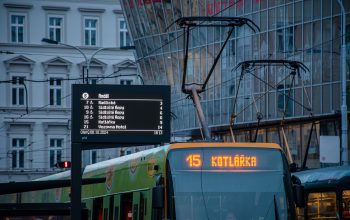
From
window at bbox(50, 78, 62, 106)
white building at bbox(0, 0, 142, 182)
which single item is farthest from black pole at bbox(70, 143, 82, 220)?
window at bbox(50, 78, 62, 106)

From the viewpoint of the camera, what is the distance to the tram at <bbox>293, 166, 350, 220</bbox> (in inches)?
891

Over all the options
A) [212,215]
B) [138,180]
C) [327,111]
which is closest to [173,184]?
[212,215]

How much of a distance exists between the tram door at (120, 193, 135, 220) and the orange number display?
224cm

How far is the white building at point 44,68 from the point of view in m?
68.6

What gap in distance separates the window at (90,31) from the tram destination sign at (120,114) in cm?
5267

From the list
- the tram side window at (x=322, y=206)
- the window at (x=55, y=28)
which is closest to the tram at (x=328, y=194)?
the tram side window at (x=322, y=206)

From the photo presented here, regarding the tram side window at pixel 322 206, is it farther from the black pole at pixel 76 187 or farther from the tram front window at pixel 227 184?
the black pole at pixel 76 187

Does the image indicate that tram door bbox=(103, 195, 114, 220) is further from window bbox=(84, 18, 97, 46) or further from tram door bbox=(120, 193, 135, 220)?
window bbox=(84, 18, 97, 46)

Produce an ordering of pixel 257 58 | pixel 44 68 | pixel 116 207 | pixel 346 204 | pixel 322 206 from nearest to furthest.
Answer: pixel 116 207, pixel 346 204, pixel 322 206, pixel 257 58, pixel 44 68

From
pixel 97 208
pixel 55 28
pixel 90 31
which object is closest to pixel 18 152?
pixel 55 28

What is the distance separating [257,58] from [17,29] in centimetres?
2487

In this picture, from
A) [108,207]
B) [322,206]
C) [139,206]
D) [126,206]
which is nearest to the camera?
[139,206]

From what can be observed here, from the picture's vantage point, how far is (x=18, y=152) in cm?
6894

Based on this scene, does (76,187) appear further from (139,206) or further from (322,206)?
(322,206)
